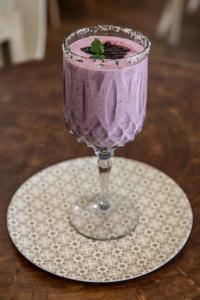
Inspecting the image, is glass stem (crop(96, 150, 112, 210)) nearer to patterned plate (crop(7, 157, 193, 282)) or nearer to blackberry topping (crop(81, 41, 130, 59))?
patterned plate (crop(7, 157, 193, 282))

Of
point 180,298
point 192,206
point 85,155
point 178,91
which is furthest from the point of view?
point 178,91

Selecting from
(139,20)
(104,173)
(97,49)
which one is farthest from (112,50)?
(139,20)

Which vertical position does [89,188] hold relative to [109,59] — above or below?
below

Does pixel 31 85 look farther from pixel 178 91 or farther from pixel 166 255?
pixel 166 255

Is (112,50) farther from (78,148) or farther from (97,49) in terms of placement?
(78,148)

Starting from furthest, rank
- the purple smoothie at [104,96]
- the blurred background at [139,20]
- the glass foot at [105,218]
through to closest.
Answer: the blurred background at [139,20] < the glass foot at [105,218] < the purple smoothie at [104,96]

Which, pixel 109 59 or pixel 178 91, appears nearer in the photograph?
pixel 109 59

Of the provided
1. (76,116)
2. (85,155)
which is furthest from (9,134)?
(76,116)

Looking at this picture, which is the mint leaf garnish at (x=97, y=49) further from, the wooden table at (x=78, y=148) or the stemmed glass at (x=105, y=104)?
the wooden table at (x=78, y=148)

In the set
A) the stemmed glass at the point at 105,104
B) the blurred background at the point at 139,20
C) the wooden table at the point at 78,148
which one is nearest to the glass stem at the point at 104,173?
the stemmed glass at the point at 105,104
